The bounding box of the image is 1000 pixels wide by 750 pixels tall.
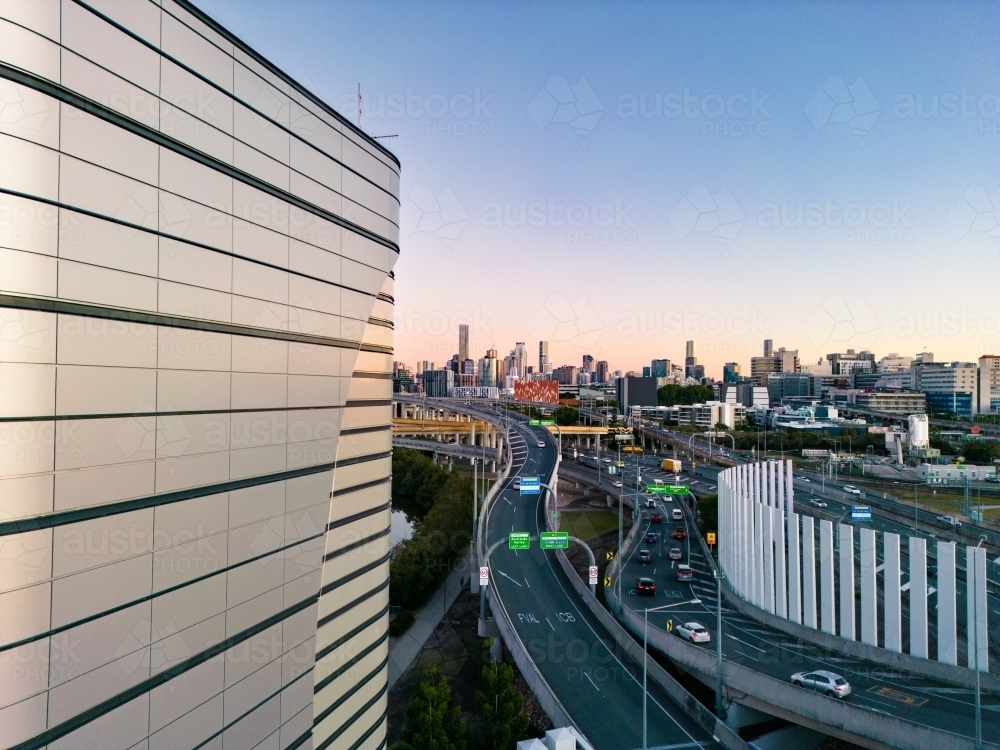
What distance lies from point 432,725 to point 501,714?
128cm

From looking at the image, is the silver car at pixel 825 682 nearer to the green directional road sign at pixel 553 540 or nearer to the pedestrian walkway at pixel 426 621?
the green directional road sign at pixel 553 540

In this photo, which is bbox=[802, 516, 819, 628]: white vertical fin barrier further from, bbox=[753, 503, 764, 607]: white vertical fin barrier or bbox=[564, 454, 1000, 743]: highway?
bbox=[753, 503, 764, 607]: white vertical fin barrier

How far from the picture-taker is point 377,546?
5605mm

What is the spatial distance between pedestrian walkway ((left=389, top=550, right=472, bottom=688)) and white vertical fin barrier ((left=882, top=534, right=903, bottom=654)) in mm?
8510

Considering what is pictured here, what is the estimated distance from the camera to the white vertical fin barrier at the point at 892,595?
9.12 metres

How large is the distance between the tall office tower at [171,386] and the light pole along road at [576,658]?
5.32 meters

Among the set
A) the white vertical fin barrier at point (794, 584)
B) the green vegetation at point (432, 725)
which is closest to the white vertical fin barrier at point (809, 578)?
the white vertical fin barrier at point (794, 584)

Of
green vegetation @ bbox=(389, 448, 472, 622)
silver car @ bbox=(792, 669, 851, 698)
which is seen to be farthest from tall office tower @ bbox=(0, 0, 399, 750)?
green vegetation @ bbox=(389, 448, 472, 622)

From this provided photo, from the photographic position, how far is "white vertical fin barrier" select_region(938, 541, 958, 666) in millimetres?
8508

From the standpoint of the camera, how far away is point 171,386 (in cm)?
326

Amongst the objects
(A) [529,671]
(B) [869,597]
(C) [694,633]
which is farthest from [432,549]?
(B) [869,597]

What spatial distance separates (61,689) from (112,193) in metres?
2.38

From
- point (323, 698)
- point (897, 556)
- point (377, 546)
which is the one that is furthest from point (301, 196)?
point (897, 556)

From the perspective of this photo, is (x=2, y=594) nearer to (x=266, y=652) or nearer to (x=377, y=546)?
(x=266, y=652)
